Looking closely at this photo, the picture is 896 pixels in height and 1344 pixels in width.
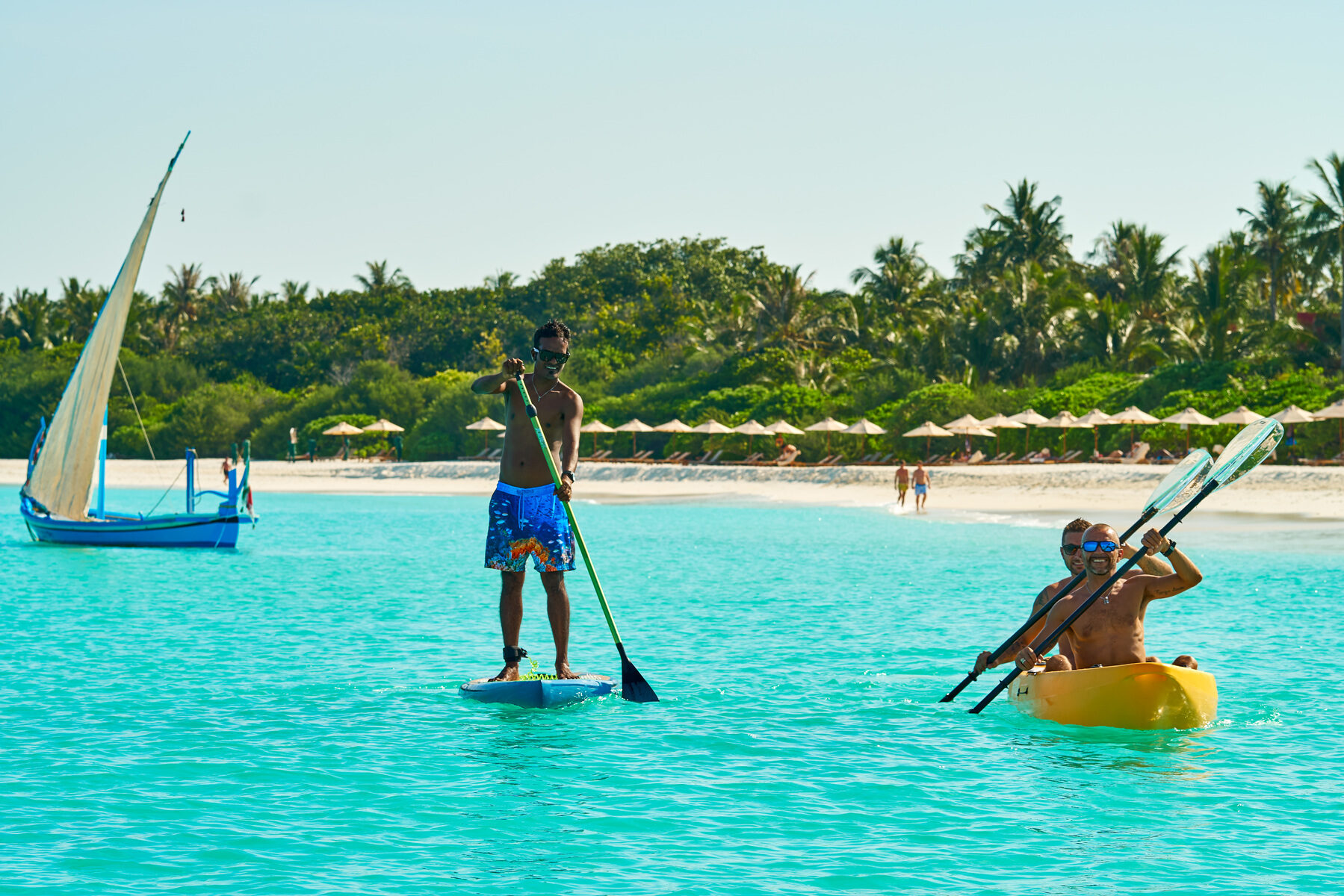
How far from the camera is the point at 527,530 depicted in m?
8.94

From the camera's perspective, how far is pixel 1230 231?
6331cm

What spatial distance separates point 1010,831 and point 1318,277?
57043 mm

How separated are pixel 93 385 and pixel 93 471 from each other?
9.65ft

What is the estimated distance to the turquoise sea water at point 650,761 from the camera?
645 centimetres

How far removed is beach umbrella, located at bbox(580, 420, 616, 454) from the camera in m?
60.6

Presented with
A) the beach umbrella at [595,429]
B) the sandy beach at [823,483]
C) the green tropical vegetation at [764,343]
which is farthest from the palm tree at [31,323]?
the beach umbrella at [595,429]

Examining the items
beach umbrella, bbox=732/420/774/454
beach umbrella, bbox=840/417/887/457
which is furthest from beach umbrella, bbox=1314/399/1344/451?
beach umbrella, bbox=732/420/774/454

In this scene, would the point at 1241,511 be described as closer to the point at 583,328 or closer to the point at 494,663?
the point at 494,663

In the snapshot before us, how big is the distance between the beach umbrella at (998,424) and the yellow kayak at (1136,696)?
4057cm

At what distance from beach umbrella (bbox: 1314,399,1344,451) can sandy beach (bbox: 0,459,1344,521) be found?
1968 millimetres

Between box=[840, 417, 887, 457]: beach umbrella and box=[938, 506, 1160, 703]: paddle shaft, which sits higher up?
box=[840, 417, 887, 457]: beach umbrella

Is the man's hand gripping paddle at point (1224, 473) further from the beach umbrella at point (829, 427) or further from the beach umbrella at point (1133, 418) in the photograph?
the beach umbrella at point (829, 427)

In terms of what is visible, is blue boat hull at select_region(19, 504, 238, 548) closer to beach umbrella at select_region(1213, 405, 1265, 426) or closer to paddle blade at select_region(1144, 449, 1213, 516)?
paddle blade at select_region(1144, 449, 1213, 516)

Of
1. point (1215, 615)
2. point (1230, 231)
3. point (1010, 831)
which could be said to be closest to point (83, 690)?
point (1010, 831)
